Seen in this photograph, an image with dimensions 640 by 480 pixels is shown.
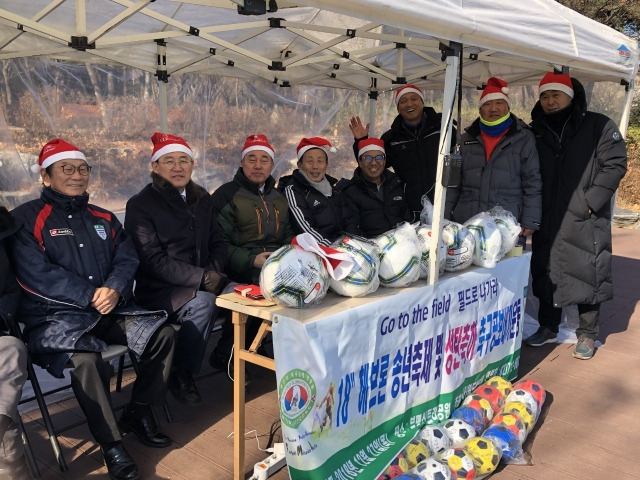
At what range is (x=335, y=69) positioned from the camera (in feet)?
17.2

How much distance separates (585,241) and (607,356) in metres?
1.01

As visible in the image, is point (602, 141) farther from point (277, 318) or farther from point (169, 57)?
point (169, 57)

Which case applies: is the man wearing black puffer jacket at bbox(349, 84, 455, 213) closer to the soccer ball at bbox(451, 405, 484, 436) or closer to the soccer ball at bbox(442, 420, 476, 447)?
the soccer ball at bbox(451, 405, 484, 436)

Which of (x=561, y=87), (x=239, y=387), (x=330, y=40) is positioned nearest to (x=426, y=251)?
(x=239, y=387)

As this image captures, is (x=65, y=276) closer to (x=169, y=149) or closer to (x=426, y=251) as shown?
(x=169, y=149)

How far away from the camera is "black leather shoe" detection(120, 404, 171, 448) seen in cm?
283

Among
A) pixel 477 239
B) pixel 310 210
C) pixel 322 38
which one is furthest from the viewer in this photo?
pixel 322 38

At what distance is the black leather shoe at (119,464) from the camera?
2.49m

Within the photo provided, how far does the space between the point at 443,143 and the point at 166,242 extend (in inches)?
63.8

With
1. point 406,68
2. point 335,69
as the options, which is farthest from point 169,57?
point 406,68

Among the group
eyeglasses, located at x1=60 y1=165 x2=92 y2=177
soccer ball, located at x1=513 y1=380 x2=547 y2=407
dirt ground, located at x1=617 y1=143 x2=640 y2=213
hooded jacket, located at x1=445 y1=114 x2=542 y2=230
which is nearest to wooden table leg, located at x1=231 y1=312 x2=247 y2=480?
eyeglasses, located at x1=60 y1=165 x2=92 y2=177

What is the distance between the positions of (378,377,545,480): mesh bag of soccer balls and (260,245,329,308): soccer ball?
2.83ft

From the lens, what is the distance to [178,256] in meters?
3.20

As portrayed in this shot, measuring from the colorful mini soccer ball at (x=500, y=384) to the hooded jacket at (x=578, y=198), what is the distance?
117cm
